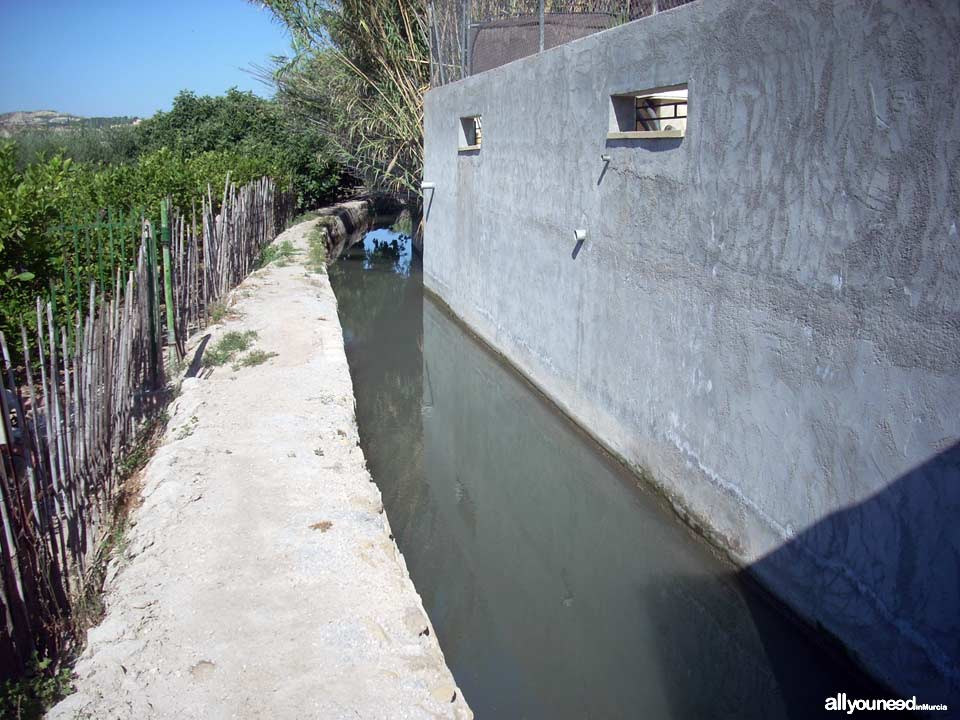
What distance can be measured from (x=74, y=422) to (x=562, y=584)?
2950mm

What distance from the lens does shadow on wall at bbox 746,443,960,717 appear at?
3.19 meters

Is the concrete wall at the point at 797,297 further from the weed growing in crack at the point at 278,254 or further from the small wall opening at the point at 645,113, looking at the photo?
the weed growing in crack at the point at 278,254

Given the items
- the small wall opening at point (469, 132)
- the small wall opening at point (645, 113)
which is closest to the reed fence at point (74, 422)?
the small wall opening at point (645, 113)

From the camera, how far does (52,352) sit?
3648mm

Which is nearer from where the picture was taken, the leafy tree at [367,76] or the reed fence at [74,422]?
the reed fence at [74,422]

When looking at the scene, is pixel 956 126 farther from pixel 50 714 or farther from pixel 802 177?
pixel 50 714

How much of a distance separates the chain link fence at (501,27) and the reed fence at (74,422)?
192 inches

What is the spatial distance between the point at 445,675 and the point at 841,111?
307cm

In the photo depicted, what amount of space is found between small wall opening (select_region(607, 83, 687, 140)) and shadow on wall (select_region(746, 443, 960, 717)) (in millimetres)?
2721

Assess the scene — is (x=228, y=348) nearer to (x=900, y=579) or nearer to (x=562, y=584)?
(x=562, y=584)

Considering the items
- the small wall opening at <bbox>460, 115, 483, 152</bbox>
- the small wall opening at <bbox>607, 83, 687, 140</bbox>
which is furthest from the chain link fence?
the small wall opening at <bbox>607, 83, 687, 140</bbox>

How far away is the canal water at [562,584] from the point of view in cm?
396

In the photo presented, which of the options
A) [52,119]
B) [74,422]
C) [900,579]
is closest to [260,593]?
[74,422]

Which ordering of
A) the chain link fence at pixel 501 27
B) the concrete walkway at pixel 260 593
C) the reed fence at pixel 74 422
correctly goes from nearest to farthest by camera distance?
the concrete walkway at pixel 260 593 → the reed fence at pixel 74 422 → the chain link fence at pixel 501 27
